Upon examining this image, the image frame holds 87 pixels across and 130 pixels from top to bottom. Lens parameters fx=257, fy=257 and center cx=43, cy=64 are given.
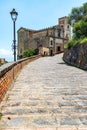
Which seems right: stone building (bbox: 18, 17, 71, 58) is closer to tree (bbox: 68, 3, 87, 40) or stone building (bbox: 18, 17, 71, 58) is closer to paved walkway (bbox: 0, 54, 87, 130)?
tree (bbox: 68, 3, 87, 40)

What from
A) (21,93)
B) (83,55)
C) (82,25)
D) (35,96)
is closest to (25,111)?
(35,96)

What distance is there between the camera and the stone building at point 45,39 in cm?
6894

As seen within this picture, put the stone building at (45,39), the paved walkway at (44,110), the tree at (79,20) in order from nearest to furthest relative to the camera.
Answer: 1. the paved walkway at (44,110)
2. the tree at (79,20)
3. the stone building at (45,39)

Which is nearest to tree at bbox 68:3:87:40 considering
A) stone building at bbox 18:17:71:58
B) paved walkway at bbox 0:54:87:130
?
paved walkway at bbox 0:54:87:130

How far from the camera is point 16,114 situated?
5746 mm

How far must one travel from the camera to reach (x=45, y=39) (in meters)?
69.7

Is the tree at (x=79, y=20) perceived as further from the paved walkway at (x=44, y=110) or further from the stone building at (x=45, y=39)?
the stone building at (x=45, y=39)

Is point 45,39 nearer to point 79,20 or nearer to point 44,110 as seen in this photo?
point 79,20

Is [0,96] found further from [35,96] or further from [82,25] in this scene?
[82,25]

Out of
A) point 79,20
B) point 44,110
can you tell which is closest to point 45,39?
point 79,20

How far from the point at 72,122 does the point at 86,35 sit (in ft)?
64.5

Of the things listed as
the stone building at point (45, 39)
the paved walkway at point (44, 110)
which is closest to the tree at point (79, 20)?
the paved walkway at point (44, 110)

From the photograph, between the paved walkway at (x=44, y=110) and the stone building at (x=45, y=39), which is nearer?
the paved walkway at (x=44, y=110)

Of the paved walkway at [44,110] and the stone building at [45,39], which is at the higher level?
the stone building at [45,39]
